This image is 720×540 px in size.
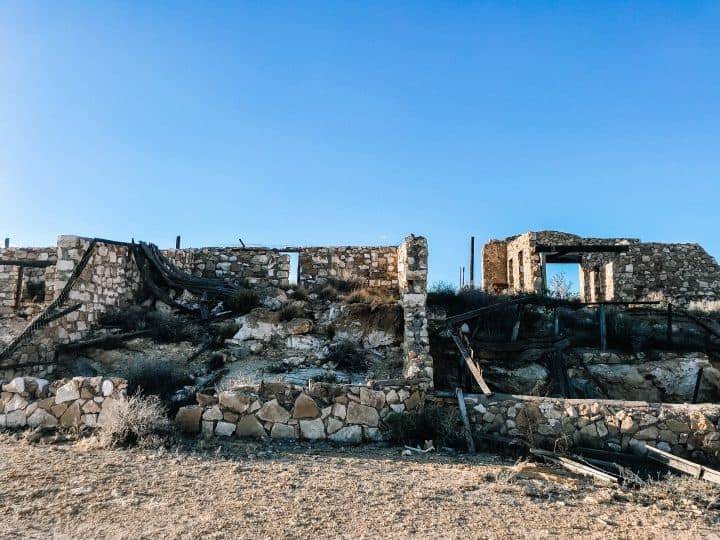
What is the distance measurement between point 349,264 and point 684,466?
403 inches

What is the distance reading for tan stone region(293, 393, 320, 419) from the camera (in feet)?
26.2

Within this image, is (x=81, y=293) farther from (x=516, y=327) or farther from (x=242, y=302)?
(x=516, y=327)

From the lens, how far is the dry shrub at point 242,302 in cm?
1307

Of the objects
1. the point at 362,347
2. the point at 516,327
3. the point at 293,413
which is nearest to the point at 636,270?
the point at 516,327

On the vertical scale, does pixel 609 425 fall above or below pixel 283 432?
above

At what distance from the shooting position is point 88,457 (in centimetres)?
650

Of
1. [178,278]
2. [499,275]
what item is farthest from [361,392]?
[499,275]

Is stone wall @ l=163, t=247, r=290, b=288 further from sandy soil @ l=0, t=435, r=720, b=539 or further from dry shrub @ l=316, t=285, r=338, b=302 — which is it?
sandy soil @ l=0, t=435, r=720, b=539

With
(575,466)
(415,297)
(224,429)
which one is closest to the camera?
(575,466)

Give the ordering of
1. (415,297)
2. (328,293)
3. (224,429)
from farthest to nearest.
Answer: (328,293), (415,297), (224,429)

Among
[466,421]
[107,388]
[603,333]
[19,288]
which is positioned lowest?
[466,421]

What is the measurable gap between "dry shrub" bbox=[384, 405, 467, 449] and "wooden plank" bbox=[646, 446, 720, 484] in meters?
2.60

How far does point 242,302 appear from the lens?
1317 centimetres

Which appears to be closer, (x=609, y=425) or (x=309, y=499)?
(x=309, y=499)
